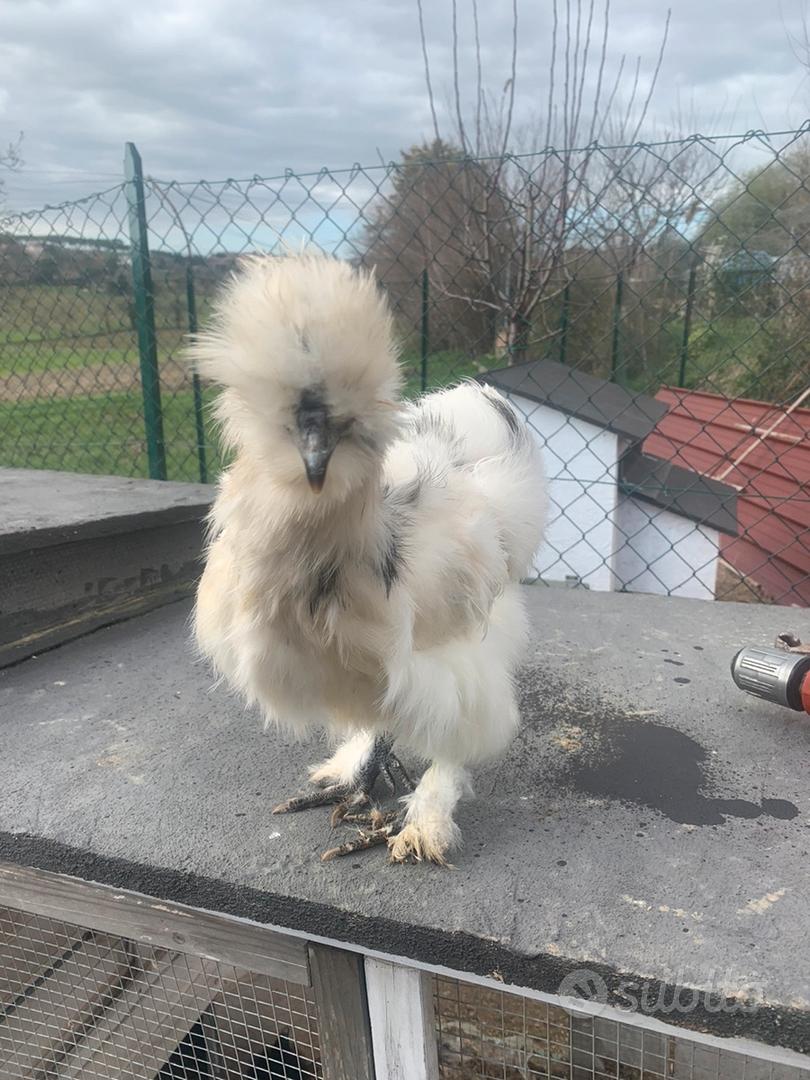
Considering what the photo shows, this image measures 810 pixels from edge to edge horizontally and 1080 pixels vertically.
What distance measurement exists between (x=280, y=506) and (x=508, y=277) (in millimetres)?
2927

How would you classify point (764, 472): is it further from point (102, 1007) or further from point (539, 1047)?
point (102, 1007)

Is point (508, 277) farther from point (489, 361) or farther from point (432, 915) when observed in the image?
point (432, 915)

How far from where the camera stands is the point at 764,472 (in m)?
4.83

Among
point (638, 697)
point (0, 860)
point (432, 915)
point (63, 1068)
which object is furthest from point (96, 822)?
point (638, 697)

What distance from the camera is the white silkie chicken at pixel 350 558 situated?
100cm

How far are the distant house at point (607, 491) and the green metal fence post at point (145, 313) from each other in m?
1.59

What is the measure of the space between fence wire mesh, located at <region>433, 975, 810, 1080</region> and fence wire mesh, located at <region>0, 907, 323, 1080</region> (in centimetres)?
37

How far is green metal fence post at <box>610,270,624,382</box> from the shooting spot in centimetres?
337

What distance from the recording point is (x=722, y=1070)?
1.61 metres

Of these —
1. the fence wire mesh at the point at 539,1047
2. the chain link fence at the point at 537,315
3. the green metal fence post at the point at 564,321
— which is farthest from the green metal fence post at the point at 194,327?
the fence wire mesh at the point at 539,1047

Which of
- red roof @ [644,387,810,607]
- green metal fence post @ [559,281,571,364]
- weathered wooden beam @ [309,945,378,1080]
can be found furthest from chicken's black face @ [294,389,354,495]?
red roof @ [644,387,810,607]

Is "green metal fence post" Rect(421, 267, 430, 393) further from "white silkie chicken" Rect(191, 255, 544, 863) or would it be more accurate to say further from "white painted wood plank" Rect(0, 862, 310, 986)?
"white painted wood plank" Rect(0, 862, 310, 986)

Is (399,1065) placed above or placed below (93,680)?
below

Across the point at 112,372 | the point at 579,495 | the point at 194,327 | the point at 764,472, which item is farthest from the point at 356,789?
the point at 764,472
